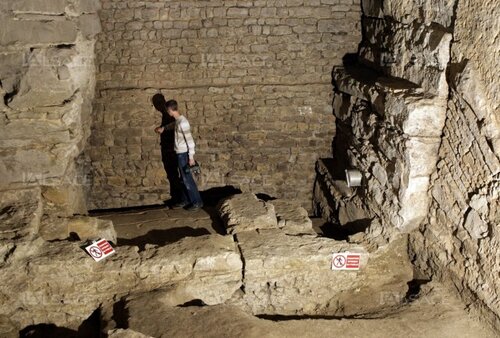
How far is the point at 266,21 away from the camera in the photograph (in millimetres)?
6223

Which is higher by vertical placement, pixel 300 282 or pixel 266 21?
pixel 266 21

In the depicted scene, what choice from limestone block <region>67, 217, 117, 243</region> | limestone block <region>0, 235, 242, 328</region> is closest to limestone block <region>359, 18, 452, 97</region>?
limestone block <region>0, 235, 242, 328</region>

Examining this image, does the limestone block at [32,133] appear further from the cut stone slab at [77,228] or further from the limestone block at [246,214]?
the limestone block at [246,214]

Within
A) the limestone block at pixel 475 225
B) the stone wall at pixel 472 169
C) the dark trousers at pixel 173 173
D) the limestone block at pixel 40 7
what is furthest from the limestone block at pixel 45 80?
the limestone block at pixel 475 225

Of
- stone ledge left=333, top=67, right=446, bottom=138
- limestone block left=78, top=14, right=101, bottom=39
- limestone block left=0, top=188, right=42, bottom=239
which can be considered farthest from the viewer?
limestone block left=78, top=14, right=101, bottom=39

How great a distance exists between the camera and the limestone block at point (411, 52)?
161 inches

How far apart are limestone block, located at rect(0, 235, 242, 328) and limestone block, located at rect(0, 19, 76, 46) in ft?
7.02

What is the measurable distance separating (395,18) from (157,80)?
327cm

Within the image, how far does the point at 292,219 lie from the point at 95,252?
2233mm

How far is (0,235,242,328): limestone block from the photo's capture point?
13.4 ft

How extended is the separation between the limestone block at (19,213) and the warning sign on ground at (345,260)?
2.98 meters

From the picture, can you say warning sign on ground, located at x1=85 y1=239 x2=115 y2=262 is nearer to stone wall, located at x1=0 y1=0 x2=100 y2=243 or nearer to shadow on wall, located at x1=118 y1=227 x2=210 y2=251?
stone wall, located at x1=0 y1=0 x2=100 y2=243

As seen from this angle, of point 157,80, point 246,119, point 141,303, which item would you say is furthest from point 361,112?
point 141,303

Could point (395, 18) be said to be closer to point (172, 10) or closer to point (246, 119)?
point (246, 119)
